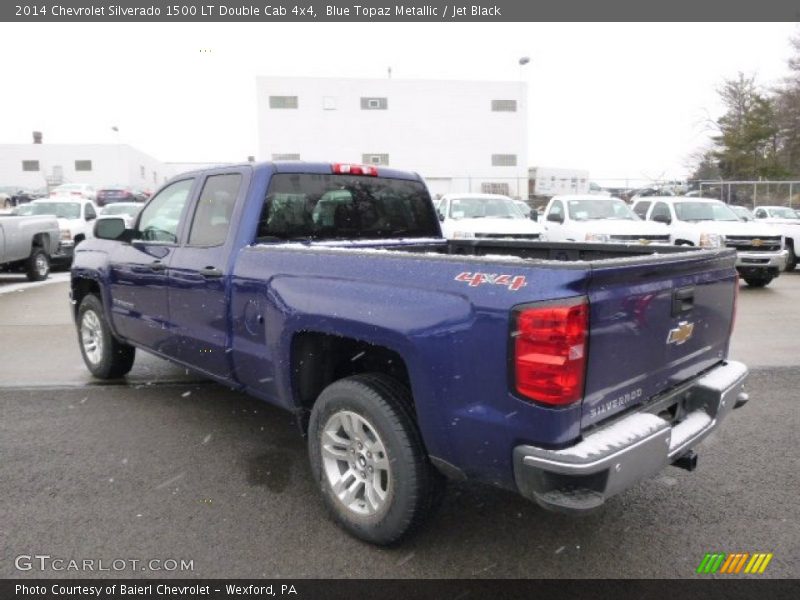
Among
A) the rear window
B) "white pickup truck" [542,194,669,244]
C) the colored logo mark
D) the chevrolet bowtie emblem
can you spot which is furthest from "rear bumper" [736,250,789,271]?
the colored logo mark

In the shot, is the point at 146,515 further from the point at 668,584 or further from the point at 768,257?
the point at 768,257

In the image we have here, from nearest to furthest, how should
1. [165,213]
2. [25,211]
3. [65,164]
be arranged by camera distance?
[165,213]
[25,211]
[65,164]

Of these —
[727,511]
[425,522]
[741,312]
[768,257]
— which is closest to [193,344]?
[425,522]

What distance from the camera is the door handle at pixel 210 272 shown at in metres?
3.89

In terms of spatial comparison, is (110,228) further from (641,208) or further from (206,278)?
(641,208)

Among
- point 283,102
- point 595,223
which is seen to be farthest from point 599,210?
point 283,102

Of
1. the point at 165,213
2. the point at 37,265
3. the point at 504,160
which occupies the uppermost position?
the point at 504,160

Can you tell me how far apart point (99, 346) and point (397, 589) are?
4266 millimetres

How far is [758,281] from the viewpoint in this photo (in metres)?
12.1

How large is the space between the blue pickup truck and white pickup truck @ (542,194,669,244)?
798 cm

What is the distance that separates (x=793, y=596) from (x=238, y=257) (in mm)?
3272

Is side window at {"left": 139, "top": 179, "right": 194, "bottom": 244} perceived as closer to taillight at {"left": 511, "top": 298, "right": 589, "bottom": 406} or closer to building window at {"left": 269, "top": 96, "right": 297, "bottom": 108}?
taillight at {"left": 511, "top": 298, "right": 589, "bottom": 406}

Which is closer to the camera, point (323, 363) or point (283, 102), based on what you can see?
point (323, 363)

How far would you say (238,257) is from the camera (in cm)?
379
